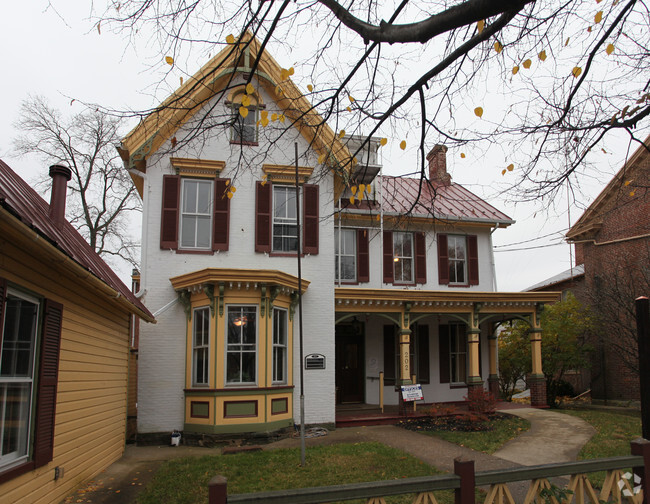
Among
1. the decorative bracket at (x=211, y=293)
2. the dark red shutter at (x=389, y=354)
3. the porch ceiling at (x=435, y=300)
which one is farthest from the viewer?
the dark red shutter at (x=389, y=354)

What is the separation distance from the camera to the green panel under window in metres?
11.7

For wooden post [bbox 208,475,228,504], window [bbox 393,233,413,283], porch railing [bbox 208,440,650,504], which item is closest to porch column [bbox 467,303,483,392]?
window [bbox 393,233,413,283]

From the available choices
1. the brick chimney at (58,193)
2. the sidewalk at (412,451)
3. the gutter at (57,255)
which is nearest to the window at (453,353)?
the sidewalk at (412,451)

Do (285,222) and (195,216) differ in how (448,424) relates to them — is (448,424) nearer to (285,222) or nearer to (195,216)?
(285,222)

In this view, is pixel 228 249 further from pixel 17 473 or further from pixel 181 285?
pixel 17 473

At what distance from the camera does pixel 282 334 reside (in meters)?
13.0

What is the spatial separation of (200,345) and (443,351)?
9.14 metres

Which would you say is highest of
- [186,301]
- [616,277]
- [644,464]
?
[616,277]

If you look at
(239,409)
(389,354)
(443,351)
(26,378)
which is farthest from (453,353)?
(26,378)

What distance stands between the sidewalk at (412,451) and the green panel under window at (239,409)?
0.83 metres

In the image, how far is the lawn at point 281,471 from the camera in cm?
742

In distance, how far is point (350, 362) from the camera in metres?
17.2

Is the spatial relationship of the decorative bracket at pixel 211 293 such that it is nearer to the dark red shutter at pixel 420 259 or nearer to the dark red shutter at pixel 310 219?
the dark red shutter at pixel 310 219

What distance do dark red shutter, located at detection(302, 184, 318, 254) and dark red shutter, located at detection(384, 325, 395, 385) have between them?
5.19 metres
